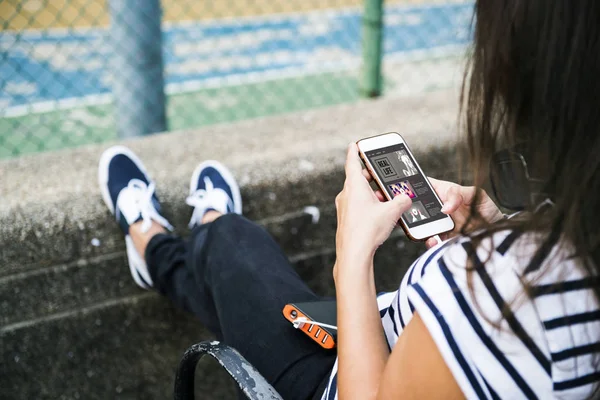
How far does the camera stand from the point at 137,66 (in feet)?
8.25

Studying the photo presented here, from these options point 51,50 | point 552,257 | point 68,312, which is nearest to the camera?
point 552,257

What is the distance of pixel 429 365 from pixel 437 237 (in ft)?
1.43

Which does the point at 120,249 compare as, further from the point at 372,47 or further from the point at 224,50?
the point at 224,50

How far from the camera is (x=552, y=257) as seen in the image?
895 millimetres

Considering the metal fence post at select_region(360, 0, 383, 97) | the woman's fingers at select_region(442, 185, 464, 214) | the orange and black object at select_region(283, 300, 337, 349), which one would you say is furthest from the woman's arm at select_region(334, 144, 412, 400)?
the metal fence post at select_region(360, 0, 383, 97)

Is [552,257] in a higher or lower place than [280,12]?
higher

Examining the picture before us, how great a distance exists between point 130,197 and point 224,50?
5.17m

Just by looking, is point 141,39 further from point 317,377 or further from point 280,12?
point 280,12

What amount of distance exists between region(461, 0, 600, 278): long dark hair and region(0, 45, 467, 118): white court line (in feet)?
11.4

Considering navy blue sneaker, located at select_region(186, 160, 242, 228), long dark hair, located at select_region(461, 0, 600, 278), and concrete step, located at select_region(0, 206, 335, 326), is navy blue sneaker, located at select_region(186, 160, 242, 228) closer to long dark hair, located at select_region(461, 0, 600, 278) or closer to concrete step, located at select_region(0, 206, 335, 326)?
concrete step, located at select_region(0, 206, 335, 326)

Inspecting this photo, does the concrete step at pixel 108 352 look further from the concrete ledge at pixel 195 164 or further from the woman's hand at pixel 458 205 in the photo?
the woman's hand at pixel 458 205

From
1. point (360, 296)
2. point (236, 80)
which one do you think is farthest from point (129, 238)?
point (236, 80)

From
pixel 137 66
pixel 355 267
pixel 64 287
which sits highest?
pixel 355 267

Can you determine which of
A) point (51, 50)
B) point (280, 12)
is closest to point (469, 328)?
point (51, 50)
